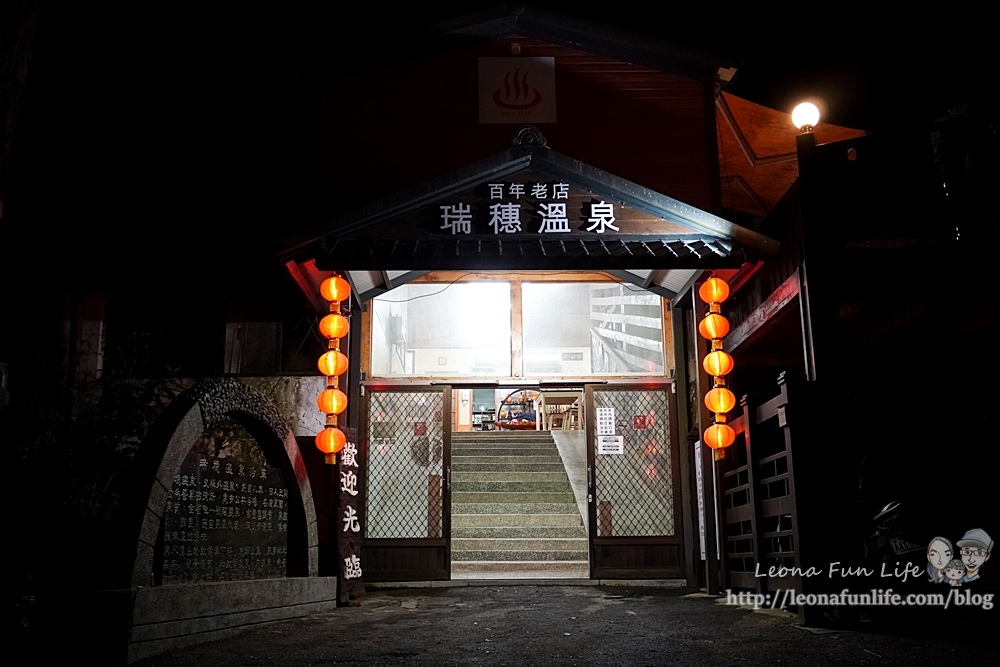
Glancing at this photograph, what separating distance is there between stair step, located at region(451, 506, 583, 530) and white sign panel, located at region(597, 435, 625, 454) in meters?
2.15

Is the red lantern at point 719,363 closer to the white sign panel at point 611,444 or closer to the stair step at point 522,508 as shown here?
the white sign panel at point 611,444

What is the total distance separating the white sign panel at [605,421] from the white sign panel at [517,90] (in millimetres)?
5220

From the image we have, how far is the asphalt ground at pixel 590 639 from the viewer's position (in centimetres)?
584

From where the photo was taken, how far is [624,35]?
42.1ft

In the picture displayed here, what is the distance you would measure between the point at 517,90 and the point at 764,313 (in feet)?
19.7

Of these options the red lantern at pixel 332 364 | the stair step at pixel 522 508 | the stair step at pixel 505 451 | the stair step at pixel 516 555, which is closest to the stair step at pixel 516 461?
the stair step at pixel 505 451

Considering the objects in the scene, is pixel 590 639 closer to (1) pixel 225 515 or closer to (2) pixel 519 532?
(1) pixel 225 515

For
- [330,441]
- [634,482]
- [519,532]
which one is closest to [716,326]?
[634,482]

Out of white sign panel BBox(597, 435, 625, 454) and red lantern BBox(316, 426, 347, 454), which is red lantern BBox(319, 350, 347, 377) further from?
white sign panel BBox(597, 435, 625, 454)

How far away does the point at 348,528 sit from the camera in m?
11.1

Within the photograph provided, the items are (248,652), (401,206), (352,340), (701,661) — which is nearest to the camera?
(701,661)

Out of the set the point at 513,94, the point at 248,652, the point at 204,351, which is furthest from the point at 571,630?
the point at 513,94

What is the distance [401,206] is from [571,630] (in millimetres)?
5634

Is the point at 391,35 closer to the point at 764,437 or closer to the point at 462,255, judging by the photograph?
the point at 462,255
